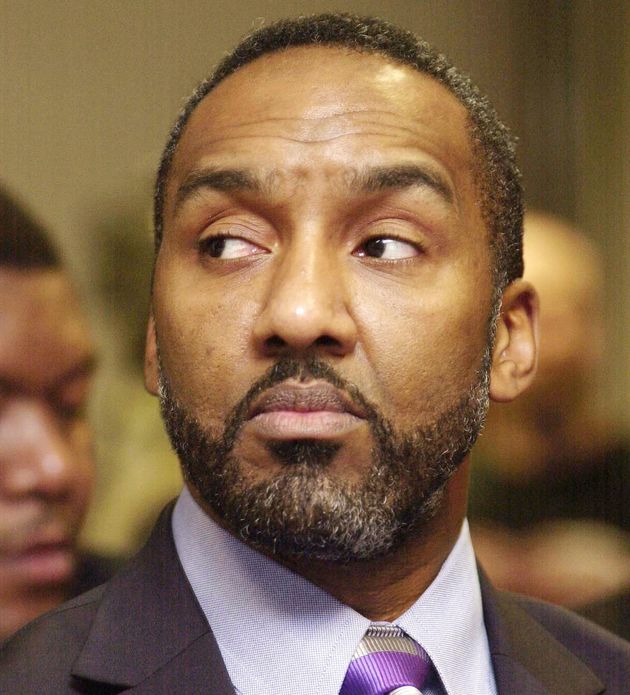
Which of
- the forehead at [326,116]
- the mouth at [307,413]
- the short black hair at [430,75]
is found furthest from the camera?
the short black hair at [430,75]

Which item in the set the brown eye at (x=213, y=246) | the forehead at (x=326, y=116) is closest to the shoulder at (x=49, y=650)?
the brown eye at (x=213, y=246)

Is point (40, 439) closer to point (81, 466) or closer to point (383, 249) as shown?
point (81, 466)

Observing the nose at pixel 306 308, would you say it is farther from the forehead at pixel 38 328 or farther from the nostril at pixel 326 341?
the forehead at pixel 38 328

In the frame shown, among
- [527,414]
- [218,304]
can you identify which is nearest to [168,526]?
[218,304]

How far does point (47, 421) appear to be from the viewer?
62.0 inches

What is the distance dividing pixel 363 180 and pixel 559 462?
1016 millimetres

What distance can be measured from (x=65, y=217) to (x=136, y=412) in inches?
12.8

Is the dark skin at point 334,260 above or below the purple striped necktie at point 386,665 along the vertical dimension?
above

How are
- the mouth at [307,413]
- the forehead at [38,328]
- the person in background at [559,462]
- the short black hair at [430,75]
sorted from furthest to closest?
the person in background at [559,462], the forehead at [38,328], the short black hair at [430,75], the mouth at [307,413]

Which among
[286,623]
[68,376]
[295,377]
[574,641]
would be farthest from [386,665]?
[68,376]

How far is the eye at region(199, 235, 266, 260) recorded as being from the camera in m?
1.27

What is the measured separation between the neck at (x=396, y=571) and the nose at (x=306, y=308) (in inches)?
10.8

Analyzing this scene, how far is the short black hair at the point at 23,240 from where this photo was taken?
60.7 inches

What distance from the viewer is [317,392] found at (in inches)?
45.2
